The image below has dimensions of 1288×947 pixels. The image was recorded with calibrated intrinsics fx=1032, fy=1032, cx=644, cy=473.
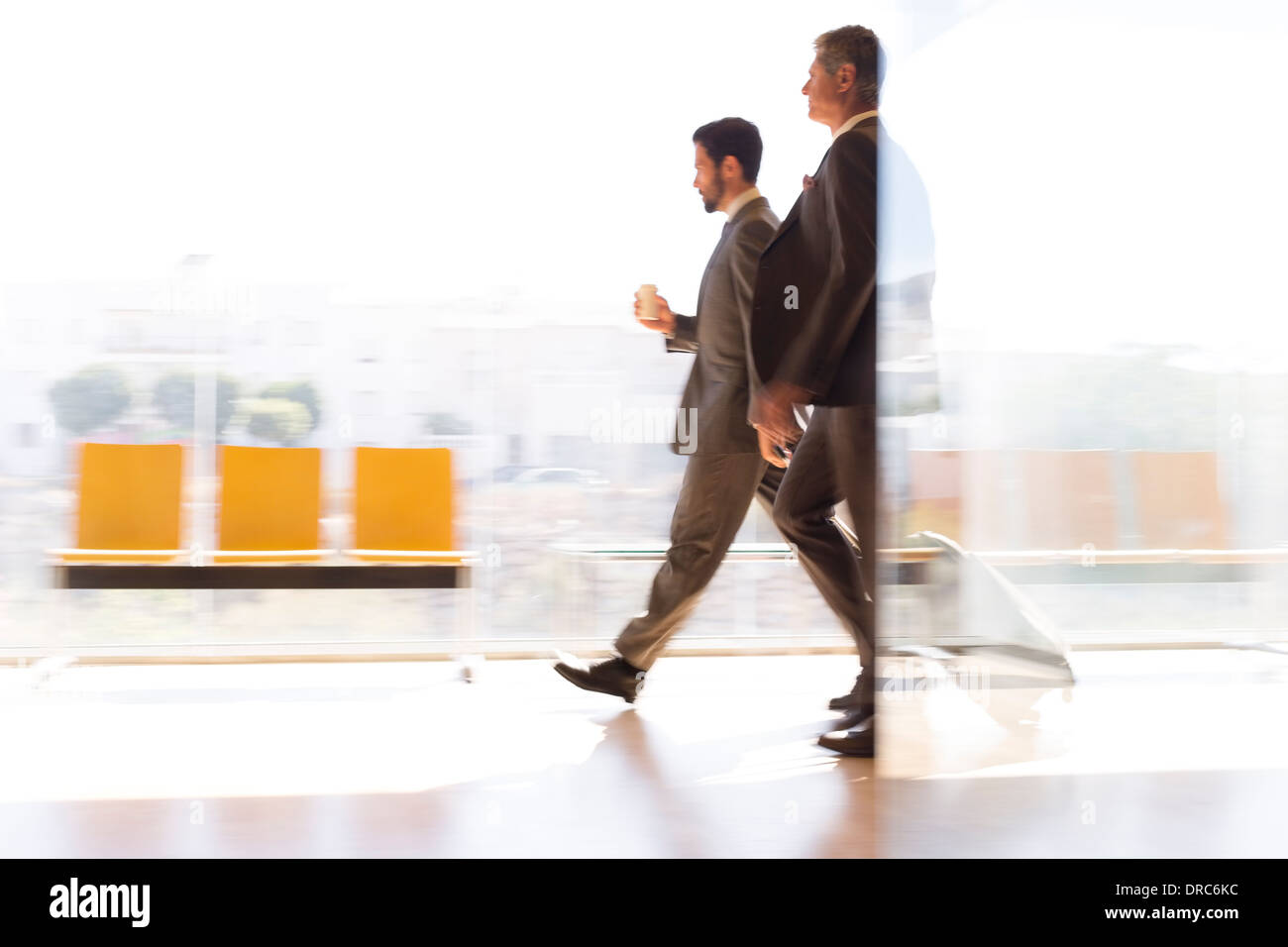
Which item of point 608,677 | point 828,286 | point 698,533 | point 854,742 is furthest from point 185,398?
point 854,742

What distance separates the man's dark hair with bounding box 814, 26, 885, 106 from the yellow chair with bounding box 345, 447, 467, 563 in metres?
2.04

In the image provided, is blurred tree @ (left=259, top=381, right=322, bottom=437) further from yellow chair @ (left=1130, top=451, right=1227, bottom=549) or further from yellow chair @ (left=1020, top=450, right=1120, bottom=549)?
yellow chair @ (left=1130, top=451, right=1227, bottom=549)

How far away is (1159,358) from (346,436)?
3.31m

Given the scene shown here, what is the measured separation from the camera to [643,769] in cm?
220

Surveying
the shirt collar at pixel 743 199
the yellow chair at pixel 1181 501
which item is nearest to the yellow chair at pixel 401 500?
the shirt collar at pixel 743 199

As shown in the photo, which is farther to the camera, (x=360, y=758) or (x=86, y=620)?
(x=86, y=620)

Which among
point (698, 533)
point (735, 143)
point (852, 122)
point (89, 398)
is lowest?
point (698, 533)

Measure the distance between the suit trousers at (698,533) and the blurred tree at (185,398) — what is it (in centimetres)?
215

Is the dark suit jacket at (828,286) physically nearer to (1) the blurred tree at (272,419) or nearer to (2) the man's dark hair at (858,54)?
Result: (2) the man's dark hair at (858,54)

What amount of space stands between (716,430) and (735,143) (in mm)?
766

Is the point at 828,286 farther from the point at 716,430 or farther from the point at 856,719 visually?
the point at 856,719
